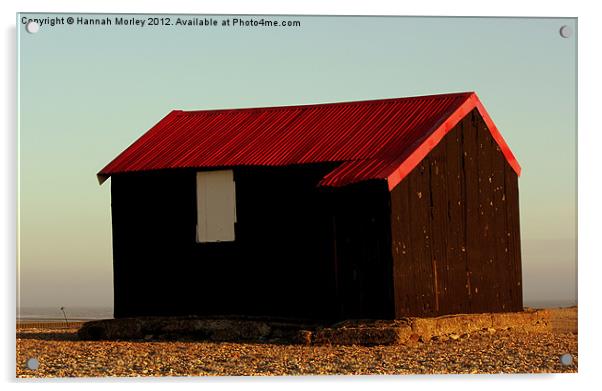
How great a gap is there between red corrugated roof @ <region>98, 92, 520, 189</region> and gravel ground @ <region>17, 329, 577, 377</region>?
300 cm

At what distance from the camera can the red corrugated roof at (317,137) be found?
25141 mm

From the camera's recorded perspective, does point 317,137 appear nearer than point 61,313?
No

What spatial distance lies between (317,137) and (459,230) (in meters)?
2.98

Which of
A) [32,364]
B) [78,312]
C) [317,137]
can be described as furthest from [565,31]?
[78,312]

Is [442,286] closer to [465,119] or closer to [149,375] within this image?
[465,119]

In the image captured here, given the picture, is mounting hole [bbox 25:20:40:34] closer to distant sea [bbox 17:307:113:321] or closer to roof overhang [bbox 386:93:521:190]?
distant sea [bbox 17:307:113:321]

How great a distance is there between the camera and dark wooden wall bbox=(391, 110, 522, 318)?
2484 cm

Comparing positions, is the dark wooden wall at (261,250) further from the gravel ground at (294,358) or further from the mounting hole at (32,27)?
the mounting hole at (32,27)

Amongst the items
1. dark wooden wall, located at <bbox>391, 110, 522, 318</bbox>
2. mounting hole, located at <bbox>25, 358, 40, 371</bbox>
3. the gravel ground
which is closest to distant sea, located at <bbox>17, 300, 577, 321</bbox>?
the gravel ground

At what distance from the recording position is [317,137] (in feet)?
86.6

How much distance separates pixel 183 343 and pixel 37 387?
15.1ft

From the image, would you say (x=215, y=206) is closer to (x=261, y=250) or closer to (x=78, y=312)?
(x=261, y=250)

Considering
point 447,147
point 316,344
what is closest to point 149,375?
point 316,344

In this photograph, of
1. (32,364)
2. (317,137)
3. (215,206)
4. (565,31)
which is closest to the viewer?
(32,364)
